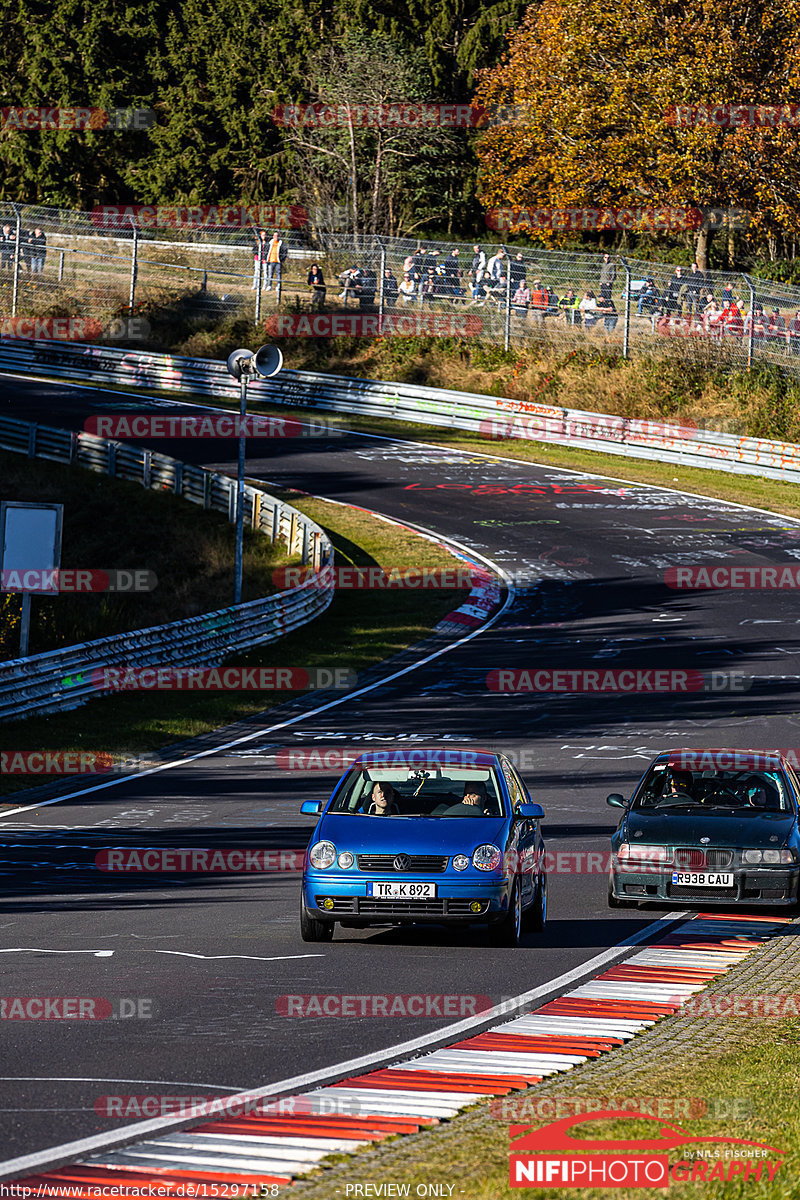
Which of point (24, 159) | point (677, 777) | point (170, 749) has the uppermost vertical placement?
point (24, 159)

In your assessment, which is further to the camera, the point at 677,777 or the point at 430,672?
the point at 430,672

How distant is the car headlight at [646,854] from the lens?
12961 mm

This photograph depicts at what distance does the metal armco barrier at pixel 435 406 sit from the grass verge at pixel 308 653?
30.9 feet

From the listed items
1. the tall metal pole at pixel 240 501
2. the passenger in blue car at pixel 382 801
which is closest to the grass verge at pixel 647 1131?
the passenger in blue car at pixel 382 801

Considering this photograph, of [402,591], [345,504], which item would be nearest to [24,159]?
[345,504]

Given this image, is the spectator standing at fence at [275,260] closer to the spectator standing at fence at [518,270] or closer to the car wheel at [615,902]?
the spectator standing at fence at [518,270]

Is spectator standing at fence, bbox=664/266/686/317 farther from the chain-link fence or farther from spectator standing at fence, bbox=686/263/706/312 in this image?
spectator standing at fence, bbox=686/263/706/312

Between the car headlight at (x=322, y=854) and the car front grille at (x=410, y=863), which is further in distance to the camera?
the car headlight at (x=322, y=854)

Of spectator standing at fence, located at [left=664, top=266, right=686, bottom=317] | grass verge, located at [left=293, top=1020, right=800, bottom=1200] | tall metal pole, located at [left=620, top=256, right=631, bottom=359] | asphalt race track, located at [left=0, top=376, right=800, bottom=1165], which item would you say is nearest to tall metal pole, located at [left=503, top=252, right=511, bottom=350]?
tall metal pole, located at [left=620, top=256, right=631, bottom=359]

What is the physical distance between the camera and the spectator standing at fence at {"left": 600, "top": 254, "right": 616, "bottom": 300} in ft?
153

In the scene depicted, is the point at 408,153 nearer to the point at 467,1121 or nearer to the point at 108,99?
the point at 108,99

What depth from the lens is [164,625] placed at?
25.6 metres

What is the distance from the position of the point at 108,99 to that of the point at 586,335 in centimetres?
4088

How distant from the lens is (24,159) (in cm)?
7981
